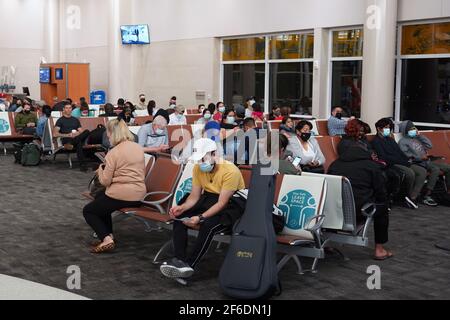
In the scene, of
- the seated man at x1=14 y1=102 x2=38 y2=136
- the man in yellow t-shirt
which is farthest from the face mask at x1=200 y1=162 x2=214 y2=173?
the seated man at x1=14 y1=102 x2=38 y2=136

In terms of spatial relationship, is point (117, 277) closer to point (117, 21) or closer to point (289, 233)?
point (289, 233)

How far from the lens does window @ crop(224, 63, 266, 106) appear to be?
67.8 ft

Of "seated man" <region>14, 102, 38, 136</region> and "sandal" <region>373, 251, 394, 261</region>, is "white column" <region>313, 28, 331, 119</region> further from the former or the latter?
"sandal" <region>373, 251, 394, 261</region>

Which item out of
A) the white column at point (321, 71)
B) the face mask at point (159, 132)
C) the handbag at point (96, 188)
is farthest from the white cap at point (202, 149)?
the white column at point (321, 71)

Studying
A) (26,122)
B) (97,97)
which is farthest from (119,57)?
(26,122)

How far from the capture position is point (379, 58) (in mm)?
15000

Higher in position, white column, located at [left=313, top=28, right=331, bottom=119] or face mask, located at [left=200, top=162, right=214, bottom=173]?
white column, located at [left=313, top=28, right=331, bottom=119]

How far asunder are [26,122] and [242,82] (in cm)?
794

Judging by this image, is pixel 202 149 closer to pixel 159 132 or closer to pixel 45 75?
pixel 159 132

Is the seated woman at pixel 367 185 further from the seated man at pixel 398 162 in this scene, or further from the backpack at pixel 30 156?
the backpack at pixel 30 156

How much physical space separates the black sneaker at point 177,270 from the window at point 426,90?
11348 mm

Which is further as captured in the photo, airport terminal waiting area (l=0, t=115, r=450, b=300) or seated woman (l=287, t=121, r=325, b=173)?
seated woman (l=287, t=121, r=325, b=173)

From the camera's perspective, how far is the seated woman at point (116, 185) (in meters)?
6.81

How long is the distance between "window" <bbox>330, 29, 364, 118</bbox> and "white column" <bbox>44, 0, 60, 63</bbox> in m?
17.5
